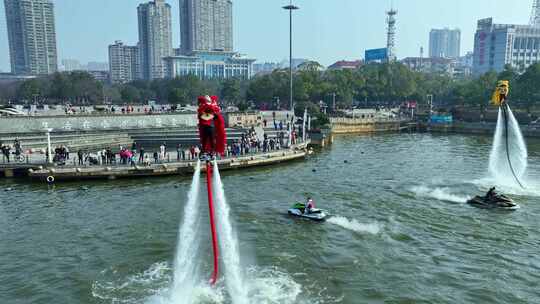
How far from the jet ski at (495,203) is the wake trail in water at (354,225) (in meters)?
8.69

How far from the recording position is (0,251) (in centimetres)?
2225

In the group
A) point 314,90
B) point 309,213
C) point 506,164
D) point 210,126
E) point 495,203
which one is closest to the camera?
point 210,126

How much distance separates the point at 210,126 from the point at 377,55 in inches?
6610

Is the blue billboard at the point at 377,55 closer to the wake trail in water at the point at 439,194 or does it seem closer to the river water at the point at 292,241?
the river water at the point at 292,241

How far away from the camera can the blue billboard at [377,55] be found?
167 meters

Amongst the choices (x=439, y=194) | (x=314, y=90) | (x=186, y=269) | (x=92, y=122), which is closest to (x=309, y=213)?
(x=186, y=269)

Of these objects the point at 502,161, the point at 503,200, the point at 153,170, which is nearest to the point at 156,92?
the point at 153,170

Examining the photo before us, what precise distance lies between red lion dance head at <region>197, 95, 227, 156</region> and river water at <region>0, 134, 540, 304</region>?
729cm

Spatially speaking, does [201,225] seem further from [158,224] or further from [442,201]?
[442,201]

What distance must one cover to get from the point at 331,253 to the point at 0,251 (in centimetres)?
1693

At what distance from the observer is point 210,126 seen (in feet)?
42.3

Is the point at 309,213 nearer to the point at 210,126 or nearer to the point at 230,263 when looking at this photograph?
the point at 230,263

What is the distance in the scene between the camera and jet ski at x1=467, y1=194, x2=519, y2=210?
28.9 m

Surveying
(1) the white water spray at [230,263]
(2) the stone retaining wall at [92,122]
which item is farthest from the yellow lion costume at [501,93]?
(2) the stone retaining wall at [92,122]
